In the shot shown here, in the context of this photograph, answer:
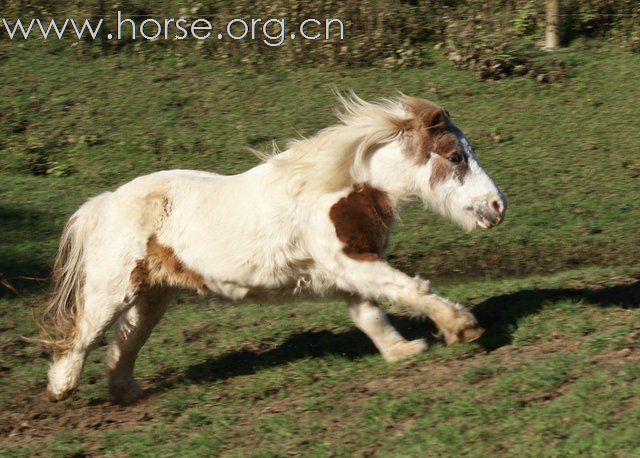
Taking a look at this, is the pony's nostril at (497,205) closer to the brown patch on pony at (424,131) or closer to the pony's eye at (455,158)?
the pony's eye at (455,158)

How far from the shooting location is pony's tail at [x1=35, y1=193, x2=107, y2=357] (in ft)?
22.1

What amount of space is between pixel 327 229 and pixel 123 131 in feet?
21.8

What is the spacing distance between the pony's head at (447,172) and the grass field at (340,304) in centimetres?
86

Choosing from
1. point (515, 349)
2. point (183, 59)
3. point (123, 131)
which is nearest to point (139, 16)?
point (183, 59)

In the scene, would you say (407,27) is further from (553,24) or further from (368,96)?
(553,24)

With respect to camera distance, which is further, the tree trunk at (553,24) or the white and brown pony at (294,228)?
the tree trunk at (553,24)

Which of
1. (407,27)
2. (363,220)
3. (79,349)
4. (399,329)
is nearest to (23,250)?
(79,349)

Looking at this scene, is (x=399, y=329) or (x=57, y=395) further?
(x=399, y=329)

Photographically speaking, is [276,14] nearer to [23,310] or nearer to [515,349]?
[23,310]

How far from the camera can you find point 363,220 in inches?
243

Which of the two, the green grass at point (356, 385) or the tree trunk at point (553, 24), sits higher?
the tree trunk at point (553, 24)

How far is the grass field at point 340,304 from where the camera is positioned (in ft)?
17.7

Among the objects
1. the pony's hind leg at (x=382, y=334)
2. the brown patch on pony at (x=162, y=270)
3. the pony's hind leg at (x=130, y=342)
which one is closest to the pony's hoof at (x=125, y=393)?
the pony's hind leg at (x=130, y=342)

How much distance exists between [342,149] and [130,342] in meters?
1.92
